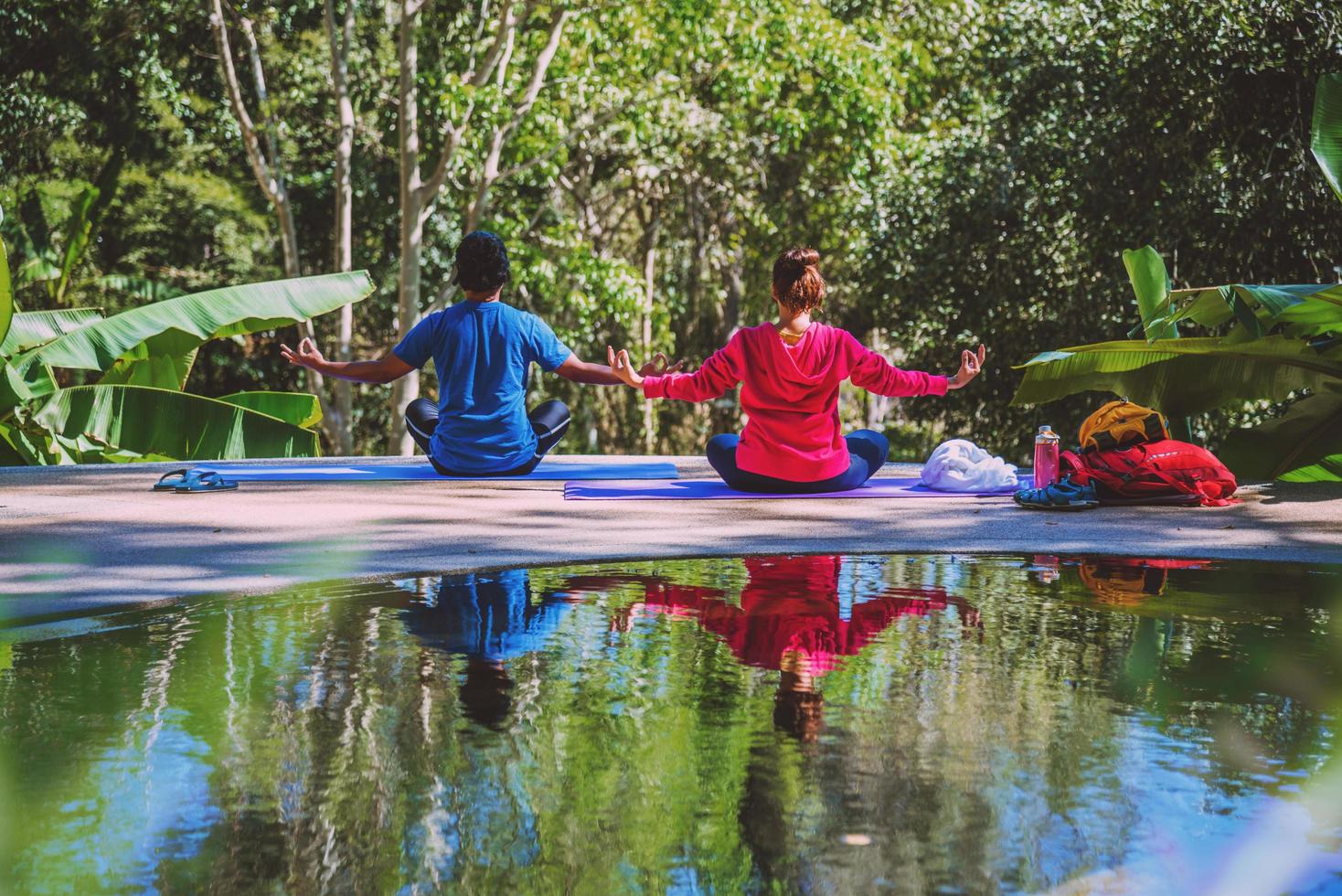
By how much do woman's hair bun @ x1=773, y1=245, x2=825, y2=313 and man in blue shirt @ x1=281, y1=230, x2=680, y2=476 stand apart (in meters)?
0.80

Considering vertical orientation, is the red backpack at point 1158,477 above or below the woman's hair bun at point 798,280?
below

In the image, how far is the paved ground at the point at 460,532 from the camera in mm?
4906

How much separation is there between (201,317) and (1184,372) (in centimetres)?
640

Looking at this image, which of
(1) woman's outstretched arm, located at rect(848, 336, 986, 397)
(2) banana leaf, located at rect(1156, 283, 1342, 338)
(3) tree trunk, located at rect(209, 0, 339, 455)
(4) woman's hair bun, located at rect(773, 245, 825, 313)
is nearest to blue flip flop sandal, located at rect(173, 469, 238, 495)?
(4) woman's hair bun, located at rect(773, 245, 825, 313)

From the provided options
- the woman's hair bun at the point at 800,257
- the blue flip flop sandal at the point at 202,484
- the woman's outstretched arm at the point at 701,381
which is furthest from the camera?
the blue flip flop sandal at the point at 202,484

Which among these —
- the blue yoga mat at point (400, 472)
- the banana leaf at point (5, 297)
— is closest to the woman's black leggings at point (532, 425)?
the blue yoga mat at point (400, 472)

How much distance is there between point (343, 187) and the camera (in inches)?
672

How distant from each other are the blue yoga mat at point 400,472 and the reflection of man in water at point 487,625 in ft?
12.4

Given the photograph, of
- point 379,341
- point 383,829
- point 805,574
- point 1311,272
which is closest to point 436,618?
point 805,574

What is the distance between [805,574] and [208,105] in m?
16.1

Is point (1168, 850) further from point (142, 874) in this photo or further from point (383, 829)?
point (142, 874)

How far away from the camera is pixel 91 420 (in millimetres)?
9992

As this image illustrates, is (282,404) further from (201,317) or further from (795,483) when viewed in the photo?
(795,483)

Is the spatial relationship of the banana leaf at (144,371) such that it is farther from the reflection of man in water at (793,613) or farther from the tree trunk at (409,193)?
the reflection of man in water at (793,613)
